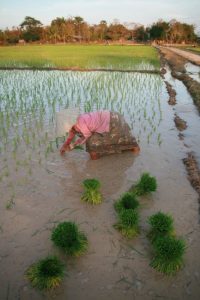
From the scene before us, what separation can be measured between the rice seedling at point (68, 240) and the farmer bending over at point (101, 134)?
2.16 metres

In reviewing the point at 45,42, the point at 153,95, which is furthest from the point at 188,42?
the point at 153,95

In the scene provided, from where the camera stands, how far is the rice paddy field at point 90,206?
9.59 ft

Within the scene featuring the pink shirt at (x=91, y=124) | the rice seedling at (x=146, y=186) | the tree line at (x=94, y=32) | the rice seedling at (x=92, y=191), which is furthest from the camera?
the tree line at (x=94, y=32)

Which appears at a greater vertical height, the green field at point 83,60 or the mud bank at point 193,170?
the mud bank at point 193,170

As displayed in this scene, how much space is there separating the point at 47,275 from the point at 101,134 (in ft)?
10.2

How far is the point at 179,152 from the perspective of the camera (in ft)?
20.2

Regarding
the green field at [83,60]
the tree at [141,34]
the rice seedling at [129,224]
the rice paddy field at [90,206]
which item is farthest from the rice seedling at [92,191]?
the tree at [141,34]

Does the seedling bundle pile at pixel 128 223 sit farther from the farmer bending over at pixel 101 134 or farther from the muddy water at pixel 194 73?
the muddy water at pixel 194 73

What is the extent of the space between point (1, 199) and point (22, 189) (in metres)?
0.39

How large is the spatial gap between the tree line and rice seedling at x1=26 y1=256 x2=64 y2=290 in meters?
65.8

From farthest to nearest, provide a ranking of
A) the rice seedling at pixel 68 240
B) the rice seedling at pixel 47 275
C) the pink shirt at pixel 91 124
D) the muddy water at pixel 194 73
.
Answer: the muddy water at pixel 194 73 < the pink shirt at pixel 91 124 < the rice seedling at pixel 68 240 < the rice seedling at pixel 47 275

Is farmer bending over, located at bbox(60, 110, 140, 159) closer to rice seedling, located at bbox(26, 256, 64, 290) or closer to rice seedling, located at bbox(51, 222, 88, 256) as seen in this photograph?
rice seedling, located at bbox(51, 222, 88, 256)

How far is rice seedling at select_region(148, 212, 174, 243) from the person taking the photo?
3.42 m

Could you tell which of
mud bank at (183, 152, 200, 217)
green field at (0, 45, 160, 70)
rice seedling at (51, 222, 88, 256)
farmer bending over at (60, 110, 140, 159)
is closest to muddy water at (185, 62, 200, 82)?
green field at (0, 45, 160, 70)
